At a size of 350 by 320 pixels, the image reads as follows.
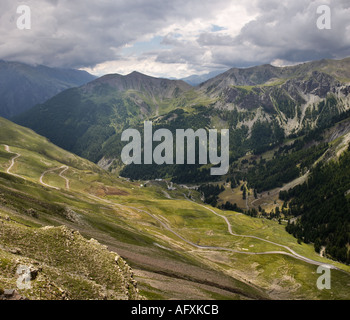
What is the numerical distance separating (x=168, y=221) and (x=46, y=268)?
14700 centimetres

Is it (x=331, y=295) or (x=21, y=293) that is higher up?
(x=21, y=293)

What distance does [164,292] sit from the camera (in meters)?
55.2

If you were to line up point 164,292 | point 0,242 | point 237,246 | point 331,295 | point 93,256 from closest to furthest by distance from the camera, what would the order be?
point 0,242
point 93,256
point 164,292
point 331,295
point 237,246

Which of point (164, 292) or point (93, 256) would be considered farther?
point (164, 292)

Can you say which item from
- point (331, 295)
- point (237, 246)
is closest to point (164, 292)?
point (331, 295)

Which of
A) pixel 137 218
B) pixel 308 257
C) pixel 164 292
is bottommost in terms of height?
pixel 308 257

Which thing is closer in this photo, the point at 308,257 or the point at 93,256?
the point at 93,256
